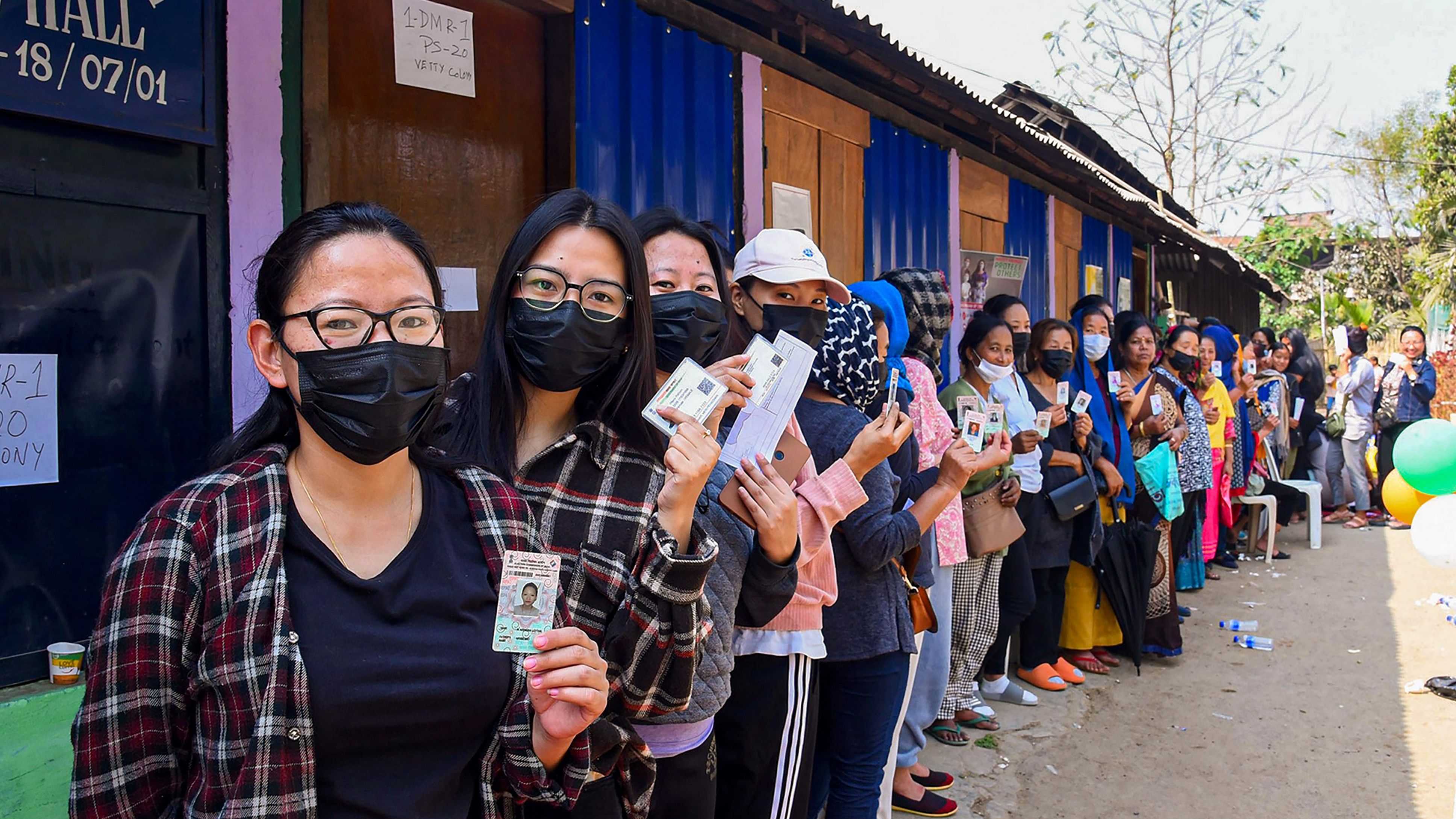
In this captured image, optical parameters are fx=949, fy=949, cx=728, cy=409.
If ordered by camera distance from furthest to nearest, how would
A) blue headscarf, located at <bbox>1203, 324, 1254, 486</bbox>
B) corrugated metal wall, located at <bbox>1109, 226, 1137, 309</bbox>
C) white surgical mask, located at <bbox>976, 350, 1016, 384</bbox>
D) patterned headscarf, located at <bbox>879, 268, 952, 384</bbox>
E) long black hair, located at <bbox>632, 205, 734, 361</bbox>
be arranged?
1. corrugated metal wall, located at <bbox>1109, 226, 1137, 309</bbox>
2. blue headscarf, located at <bbox>1203, 324, 1254, 486</bbox>
3. white surgical mask, located at <bbox>976, 350, 1016, 384</bbox>
4. patterned headscarf, located at <bbox>879, 268, 952, 384</bbox>
5. long black hair, located at <bbox>632, 205, 734, 361</bbox>

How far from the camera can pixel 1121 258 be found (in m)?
12.1

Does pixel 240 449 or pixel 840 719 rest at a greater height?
pixel 240 449

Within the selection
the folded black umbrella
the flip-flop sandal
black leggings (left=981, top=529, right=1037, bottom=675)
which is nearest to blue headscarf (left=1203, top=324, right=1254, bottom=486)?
the folded black umbrella

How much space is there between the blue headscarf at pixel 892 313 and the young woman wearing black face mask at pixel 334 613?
2468 mm

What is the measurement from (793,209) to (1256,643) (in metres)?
4.57

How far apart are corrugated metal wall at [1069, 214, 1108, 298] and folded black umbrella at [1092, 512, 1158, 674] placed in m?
4.56

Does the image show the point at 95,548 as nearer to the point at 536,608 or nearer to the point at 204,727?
the point at 204,727

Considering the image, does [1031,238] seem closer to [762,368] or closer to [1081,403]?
[1081,403]

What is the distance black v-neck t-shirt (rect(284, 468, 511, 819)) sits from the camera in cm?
138

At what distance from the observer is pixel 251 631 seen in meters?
1.33

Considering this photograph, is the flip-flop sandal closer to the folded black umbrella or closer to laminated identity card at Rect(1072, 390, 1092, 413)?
the folded black umbrella

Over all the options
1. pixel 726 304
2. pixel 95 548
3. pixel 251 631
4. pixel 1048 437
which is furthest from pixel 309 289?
pixel 1048 437

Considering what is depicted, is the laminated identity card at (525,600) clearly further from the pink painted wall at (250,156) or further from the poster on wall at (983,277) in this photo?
the poster on wall at (983,277)

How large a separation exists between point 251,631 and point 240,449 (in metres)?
0.35
